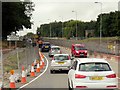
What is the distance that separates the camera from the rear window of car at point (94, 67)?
16.0 m

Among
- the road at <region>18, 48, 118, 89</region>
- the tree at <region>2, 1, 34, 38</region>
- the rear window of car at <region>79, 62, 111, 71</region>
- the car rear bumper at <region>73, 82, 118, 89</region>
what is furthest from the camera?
the tree at <region>2, 1, 34, 38</region>

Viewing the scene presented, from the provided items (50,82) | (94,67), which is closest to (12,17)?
(50,82)

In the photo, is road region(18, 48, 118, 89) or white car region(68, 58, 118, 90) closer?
white car region(68, 58, 118, 90)

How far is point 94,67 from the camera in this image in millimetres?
16031

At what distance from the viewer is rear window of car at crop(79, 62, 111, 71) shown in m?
16.0

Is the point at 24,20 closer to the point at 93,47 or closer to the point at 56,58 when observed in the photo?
the point at 93,47

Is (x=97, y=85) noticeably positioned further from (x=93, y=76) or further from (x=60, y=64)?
(x=60, y=64)

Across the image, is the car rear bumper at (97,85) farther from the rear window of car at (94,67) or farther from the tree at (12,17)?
the tree at (12,17)

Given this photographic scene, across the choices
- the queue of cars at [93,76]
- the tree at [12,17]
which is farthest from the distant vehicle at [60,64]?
the tree at [12,17]

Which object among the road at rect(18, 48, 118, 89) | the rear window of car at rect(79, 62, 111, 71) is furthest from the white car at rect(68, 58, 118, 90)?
the road at rect(18, 48, 118, 89)

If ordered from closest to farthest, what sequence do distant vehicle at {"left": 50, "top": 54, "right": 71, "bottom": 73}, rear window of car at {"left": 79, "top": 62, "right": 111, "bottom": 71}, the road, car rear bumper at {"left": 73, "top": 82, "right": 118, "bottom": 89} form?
car rear bumper at {"left": 73, "top": 82, "right": 118, "bottom": 89}
rear window of car at {"left": 79, "top": 62, "right": 111, "bottom": 71}
the road
distant vehicle at {"left": 50, "top": 54, "right": 71, "bottom": 73}

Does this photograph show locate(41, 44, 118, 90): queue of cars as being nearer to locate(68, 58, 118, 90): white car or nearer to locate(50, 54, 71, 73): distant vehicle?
locate(68, 58, 118, 90): white car

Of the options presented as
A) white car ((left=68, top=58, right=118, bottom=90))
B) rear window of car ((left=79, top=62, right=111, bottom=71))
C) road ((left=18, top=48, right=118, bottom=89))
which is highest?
rear window of car ((left=79, top=62, right=111, bottom=71))

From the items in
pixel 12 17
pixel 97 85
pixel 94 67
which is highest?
pixel 12 17
